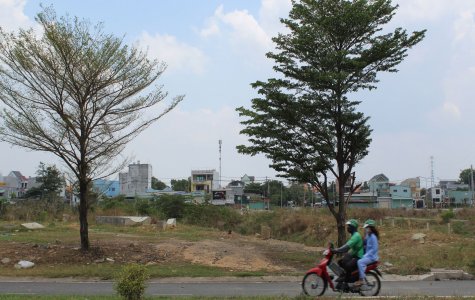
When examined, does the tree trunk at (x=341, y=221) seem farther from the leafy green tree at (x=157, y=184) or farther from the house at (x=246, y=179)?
the leafy green tree at (x=157, y=184)

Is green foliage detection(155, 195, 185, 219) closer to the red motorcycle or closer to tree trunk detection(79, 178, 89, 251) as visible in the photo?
tree trunk detection(79, 178, 89, 251)

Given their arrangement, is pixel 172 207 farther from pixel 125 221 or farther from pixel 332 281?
pixel 332 281

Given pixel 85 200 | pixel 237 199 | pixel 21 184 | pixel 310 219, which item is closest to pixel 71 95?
pixel 85 200

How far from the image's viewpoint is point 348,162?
864 inches

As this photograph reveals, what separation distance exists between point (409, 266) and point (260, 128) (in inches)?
323

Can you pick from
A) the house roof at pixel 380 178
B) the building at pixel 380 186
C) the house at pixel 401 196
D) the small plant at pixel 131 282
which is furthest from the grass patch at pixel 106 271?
the house roof at pixel 380 178

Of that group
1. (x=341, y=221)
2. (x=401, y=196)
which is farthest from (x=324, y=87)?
(x=401, y=196)

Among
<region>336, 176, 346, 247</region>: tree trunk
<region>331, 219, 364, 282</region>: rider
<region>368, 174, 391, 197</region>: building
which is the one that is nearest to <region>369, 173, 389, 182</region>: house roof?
<region>368, 174, 391, 197</region>: building

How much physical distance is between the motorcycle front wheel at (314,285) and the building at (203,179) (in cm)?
9047

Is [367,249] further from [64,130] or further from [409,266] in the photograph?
[64,130]

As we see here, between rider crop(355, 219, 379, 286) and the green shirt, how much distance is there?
5.3 inches

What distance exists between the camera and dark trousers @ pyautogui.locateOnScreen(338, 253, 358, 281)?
11.1 m

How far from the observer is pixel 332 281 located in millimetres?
11125

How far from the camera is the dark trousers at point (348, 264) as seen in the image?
36.3 feet
